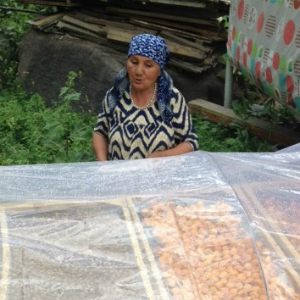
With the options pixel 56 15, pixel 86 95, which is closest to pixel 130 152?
pixel 86 95

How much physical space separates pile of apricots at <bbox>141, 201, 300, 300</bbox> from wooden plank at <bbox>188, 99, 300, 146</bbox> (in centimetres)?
321

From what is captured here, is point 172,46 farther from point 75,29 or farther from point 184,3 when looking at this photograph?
point 75,29

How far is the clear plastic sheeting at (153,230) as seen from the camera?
1708 millimetres

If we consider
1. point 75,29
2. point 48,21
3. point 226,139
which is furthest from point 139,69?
point 48,21

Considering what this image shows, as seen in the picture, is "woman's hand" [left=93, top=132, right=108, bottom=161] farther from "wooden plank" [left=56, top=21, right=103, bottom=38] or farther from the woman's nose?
"wooden plank" [left=56, top=21, right=103, bottom=38]

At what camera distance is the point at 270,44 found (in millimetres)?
4293

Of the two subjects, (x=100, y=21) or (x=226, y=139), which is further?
(x=100, y=21)

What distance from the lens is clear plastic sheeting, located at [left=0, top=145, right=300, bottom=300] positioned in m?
1.71

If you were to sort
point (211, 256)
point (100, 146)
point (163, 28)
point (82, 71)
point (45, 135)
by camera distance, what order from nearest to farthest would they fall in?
point (211, 256), point (100, 146), point (45, 135), point (163, 28), point (82, 71)

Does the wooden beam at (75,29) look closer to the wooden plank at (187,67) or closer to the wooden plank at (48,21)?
the wooden plank at (48,21)

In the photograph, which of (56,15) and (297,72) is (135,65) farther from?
(56,15)

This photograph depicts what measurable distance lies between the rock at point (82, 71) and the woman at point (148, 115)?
3.10 metres

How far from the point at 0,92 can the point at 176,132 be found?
4164 mm

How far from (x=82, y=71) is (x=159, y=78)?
3508 millimetres
